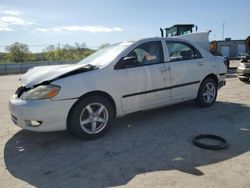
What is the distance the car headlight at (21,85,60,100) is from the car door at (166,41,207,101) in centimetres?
239

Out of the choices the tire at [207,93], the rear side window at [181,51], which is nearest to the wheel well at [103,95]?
the rear side window at [181,51]

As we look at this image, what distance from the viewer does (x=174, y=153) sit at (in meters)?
3.40

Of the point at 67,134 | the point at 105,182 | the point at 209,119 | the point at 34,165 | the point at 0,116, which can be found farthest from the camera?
the point at 0,116

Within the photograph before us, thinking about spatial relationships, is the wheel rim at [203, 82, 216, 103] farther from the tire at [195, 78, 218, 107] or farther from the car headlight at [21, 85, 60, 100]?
the car headlight at [21, 85, 60, 100]

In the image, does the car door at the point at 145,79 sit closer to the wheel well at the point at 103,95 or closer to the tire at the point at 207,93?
the wheel well at the point at 103,95

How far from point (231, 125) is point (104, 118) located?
7.77 ft

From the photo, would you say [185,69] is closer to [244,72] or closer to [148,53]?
[148,53]

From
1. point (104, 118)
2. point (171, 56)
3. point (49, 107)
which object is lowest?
point (104, 118)

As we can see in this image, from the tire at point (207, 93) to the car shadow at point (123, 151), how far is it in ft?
2.17

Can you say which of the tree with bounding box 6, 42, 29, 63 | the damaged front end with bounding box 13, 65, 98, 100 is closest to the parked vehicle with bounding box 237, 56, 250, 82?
the damaged front end with bounding box 13, 65, 98, 100

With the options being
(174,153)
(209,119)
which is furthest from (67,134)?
(209,119)

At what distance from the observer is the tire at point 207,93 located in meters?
5.62

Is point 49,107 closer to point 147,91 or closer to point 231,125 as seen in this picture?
point 147,91

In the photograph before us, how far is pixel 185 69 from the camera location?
5.13m
